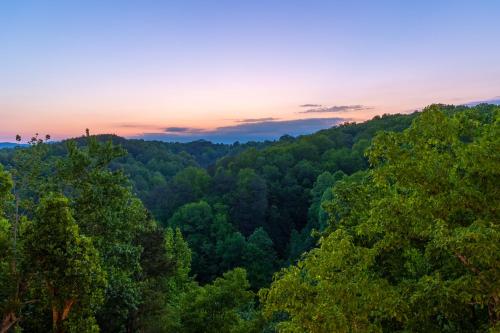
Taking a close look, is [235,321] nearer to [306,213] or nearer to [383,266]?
[383,266]

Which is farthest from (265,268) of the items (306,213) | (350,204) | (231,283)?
(350,204)

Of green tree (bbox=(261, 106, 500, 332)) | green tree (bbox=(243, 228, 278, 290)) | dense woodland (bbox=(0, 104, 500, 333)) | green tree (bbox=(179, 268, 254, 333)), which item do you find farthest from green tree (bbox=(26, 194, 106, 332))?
green tree (bbox=(243, 228, 278, 290))

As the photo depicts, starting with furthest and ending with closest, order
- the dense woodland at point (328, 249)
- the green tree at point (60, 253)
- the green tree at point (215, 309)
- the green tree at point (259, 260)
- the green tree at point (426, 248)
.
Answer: the green tree at point (259, 260)
the green tree at point (215, 309)
the green tree at point (60, 253)
the dense woodland at point (328, 249)
the green tree at point (426, 248)

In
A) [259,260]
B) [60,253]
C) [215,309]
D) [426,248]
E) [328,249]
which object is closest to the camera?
[328,249]

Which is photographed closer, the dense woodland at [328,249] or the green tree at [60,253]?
the dense woodland at [328,249]

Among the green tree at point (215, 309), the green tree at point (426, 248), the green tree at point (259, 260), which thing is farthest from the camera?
the green tree at point (259, 260)

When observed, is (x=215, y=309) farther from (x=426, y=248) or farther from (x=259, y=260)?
(x=259, y=260)

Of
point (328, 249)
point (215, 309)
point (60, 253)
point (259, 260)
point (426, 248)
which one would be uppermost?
point (328, 249)

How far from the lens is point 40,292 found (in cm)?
1570

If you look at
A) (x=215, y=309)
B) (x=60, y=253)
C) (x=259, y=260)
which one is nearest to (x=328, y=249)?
(x=60, y=253)

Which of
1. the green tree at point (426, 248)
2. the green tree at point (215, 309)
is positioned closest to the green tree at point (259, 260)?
the green tree at point (215, 309)

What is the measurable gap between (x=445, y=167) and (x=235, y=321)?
54.0ft

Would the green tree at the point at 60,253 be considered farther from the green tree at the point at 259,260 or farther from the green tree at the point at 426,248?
the green tree at the point at 259,260

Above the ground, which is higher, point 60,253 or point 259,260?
point 60,253
